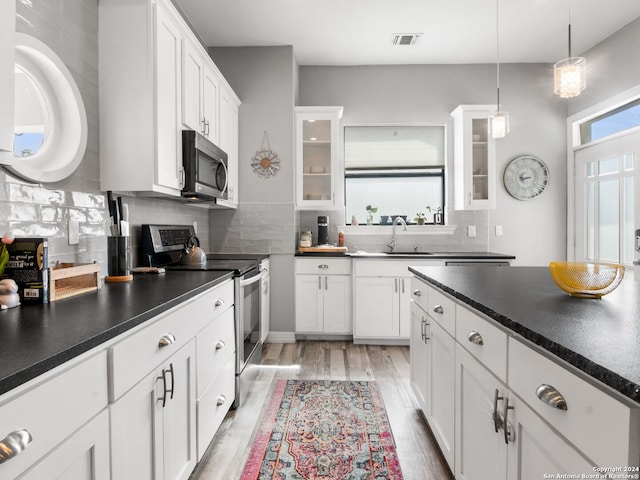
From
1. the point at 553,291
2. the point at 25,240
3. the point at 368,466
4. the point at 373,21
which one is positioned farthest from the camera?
the point at 373,21

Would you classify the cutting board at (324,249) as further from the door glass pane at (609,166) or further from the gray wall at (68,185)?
the door glass pane at (609,166)

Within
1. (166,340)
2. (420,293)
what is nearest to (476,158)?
(420,293)

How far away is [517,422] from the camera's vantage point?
1.04m

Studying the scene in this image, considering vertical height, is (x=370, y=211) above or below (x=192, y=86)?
below

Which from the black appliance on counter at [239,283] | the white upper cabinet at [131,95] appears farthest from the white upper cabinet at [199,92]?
the black appliance on counter at [239,283]

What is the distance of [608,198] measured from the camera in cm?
370

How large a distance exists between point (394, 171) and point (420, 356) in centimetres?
263

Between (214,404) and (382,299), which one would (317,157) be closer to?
(382,299)

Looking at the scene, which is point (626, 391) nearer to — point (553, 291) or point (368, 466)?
point (553, 291)

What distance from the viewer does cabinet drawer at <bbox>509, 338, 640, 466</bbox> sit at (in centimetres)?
63

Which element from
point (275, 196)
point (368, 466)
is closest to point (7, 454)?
point (368, 466)

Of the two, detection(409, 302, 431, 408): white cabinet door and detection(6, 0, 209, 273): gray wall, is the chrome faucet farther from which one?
detection(6, 0, 209, 273): gray wall

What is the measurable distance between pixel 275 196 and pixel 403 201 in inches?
59.2

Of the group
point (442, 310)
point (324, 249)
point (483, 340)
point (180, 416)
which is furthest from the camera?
point (324, 249)
